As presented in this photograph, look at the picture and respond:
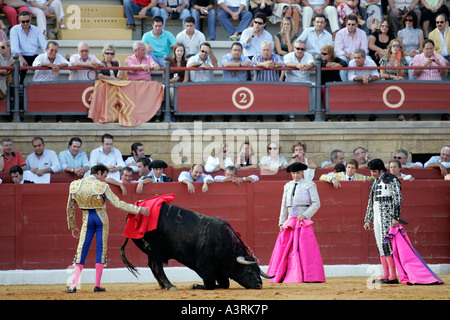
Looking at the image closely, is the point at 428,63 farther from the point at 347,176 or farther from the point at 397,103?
the point at 347,176

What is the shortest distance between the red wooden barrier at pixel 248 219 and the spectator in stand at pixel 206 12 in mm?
4484

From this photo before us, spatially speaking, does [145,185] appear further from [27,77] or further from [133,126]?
[27,77]

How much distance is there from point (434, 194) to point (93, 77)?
16.8 feet

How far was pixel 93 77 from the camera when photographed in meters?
12.2

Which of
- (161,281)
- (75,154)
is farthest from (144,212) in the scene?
(75,154)

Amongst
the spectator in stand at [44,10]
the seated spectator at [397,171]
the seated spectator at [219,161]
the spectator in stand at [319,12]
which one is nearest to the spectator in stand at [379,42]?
the spectator in stand at [319,12]

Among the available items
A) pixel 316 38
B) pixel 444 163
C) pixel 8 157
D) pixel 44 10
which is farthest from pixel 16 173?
pixel 444 163

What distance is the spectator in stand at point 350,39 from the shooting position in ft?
43.4

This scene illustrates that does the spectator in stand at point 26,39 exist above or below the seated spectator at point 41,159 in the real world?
above

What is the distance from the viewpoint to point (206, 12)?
560 inches

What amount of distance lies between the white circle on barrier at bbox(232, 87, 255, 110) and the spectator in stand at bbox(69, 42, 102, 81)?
2043 millimetres

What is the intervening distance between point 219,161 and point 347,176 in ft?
5.80

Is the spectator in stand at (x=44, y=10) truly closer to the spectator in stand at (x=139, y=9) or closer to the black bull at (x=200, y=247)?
the spectator in stand at (x=139, y=9)

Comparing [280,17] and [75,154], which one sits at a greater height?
[280,17]
